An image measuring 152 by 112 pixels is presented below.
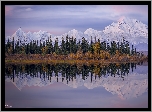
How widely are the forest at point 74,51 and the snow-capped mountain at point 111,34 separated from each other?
5 centimetres

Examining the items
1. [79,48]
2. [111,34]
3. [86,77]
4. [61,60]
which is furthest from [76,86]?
[111,34]

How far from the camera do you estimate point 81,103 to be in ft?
12.5

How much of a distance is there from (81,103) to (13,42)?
1.18 metres

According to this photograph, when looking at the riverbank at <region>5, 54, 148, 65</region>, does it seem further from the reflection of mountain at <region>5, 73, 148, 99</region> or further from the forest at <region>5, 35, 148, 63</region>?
the reflection of mountain at <region>5, 73, 148, 99</region>

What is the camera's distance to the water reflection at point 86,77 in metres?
3.84

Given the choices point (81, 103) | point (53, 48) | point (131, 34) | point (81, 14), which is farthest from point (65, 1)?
point (81, 103)

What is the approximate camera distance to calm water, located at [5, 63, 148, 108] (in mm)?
3818

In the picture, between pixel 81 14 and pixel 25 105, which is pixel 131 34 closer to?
pixel 81 14

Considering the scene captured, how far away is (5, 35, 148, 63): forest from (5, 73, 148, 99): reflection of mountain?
227 mm

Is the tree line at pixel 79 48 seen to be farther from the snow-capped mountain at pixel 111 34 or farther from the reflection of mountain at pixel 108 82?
the reflection of mountain at pixel 108 82

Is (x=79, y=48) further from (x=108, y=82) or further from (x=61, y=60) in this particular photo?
(x=108, y=82)

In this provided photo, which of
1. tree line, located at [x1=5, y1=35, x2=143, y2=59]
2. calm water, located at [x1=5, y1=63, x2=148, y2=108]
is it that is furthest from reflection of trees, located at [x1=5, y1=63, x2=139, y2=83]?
tree line, located at [x1=5, y1=35, x2=143, y2=59]

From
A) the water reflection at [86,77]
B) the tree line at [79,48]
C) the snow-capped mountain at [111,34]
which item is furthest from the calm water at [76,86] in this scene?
the snow-capped mountain at [111,34]

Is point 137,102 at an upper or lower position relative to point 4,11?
lower
